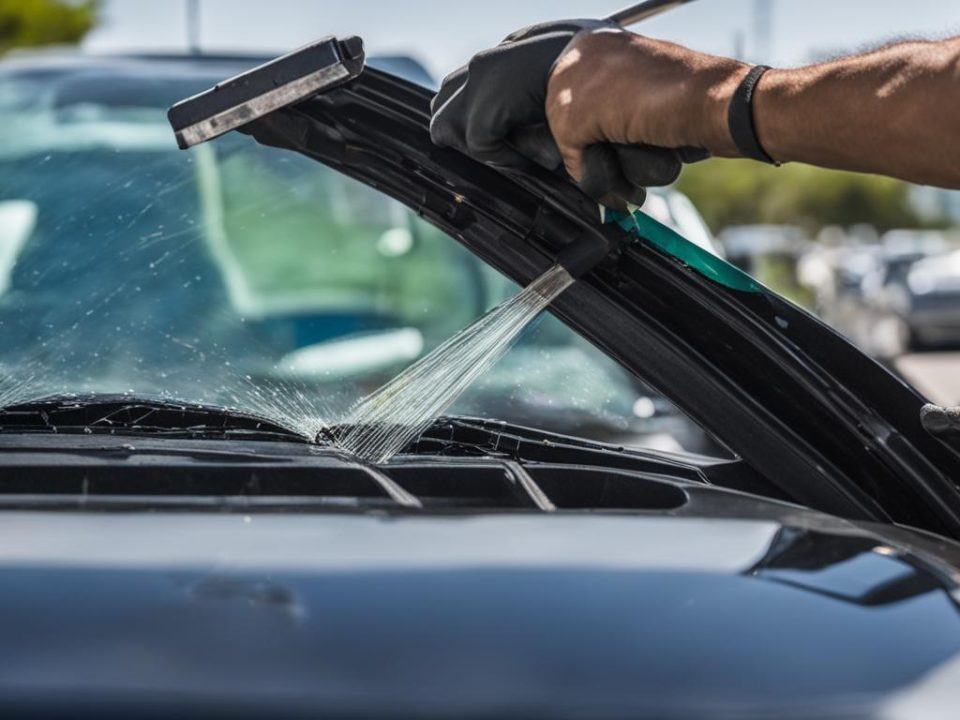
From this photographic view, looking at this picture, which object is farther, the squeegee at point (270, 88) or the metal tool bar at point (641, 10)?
the metal tool bar at point (641, 10)

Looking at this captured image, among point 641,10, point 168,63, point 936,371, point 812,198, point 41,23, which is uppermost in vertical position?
point 812,198

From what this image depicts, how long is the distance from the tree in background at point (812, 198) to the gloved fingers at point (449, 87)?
4422cm

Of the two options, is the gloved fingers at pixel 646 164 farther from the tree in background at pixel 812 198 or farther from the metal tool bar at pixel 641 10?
the tree in background at pixel 812 198

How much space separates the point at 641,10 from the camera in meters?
1.67

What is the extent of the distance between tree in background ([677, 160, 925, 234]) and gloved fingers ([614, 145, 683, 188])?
44.2m

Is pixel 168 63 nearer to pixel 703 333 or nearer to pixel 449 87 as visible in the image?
pixel 449 87

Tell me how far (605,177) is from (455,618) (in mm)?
640

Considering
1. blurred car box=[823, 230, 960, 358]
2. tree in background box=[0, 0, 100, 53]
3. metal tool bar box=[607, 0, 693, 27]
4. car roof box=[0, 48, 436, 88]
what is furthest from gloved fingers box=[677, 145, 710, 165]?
tree in background box=[0, 0, 100, 53]

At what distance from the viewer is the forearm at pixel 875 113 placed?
51.8 inches

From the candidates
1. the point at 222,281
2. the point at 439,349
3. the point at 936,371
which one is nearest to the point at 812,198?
the point at 936,371

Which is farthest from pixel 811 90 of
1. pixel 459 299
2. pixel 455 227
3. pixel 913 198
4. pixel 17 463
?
pixel 913 198

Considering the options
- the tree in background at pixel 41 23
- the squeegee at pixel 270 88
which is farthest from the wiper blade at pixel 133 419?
the tree in background at pixel 41 23

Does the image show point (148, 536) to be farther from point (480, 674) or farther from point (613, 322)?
point (613, 322)

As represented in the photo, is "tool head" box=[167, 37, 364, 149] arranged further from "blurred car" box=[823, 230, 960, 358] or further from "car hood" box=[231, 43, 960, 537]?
"blurred car" box=[823, 230, 960, 358]
